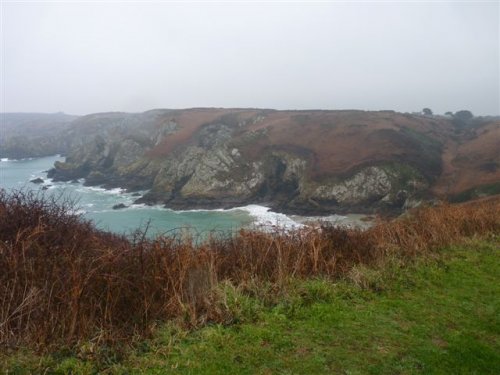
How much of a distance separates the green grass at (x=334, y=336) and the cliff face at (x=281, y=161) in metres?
32.1

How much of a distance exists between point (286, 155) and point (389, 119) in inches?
802

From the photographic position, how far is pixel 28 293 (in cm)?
525

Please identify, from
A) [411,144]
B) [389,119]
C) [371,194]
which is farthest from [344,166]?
[389,119]

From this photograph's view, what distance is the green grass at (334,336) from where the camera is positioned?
4492 mm

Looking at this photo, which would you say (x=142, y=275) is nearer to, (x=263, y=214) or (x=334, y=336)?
(x=334, y=336)

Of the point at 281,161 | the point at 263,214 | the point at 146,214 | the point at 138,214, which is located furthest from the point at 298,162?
the point at 138,214

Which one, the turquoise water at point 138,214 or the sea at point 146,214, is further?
the turquoise water at point 138,214

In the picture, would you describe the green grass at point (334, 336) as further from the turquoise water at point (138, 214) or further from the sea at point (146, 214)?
the turquoise water at point (138, 214)

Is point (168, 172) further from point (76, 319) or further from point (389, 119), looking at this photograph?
point (76, 319)

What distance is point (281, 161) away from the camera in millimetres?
49594

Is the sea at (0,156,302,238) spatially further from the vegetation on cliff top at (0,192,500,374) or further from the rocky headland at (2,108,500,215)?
the vegetation on cliff top at (0,192,500,374)

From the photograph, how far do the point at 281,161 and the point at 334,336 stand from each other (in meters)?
→ 44.7

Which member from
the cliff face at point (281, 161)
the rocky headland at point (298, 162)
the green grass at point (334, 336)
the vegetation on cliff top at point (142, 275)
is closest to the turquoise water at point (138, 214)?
the rocky headland at point (298, 162)

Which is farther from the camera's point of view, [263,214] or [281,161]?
[281,161]
